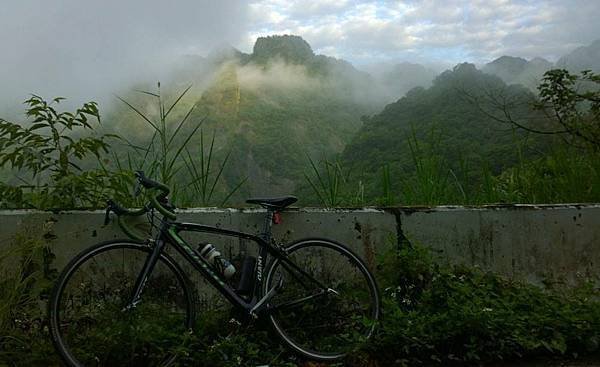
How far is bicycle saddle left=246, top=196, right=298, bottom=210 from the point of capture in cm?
377

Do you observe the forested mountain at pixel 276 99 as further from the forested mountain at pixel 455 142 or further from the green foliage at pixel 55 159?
the green foliage at pixel 55 159

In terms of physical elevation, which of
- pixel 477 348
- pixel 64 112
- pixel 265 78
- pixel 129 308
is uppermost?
pixel 265 78

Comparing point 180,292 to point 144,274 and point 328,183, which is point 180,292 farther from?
point 328,183

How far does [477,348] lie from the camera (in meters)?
3.40

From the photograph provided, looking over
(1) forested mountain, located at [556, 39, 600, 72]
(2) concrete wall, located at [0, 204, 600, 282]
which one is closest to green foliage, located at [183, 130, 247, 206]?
(2) concrete wall, located at [0, 204, 600, 282]

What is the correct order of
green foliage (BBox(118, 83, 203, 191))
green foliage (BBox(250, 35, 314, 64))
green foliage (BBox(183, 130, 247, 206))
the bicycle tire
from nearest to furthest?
1. the bicycle tire
2. green foliage (BBox(118, 83, 203, 191))
3. green foliage (BBox(183, 130, 247, 206))
4. green foliage (BBox(250, 35, 314, 64))

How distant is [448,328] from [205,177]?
2355 millimetres

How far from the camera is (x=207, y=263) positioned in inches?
140

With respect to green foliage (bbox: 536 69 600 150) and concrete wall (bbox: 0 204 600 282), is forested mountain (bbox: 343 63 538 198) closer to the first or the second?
green foliage (bbox: 536 69 600 150)

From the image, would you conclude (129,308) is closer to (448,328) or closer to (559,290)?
(448,328)

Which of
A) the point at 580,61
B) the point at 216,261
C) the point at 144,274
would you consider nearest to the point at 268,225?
the point at 216,261

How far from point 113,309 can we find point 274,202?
3.91 ft

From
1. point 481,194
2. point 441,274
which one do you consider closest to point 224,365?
point 441,274

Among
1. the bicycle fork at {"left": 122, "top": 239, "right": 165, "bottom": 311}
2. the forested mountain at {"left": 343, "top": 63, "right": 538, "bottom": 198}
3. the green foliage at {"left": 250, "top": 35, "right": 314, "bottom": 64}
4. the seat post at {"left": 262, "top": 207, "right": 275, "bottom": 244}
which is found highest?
the green foliage at {"left": 250, "top": 35, "right": 314, "bottom": 64}
